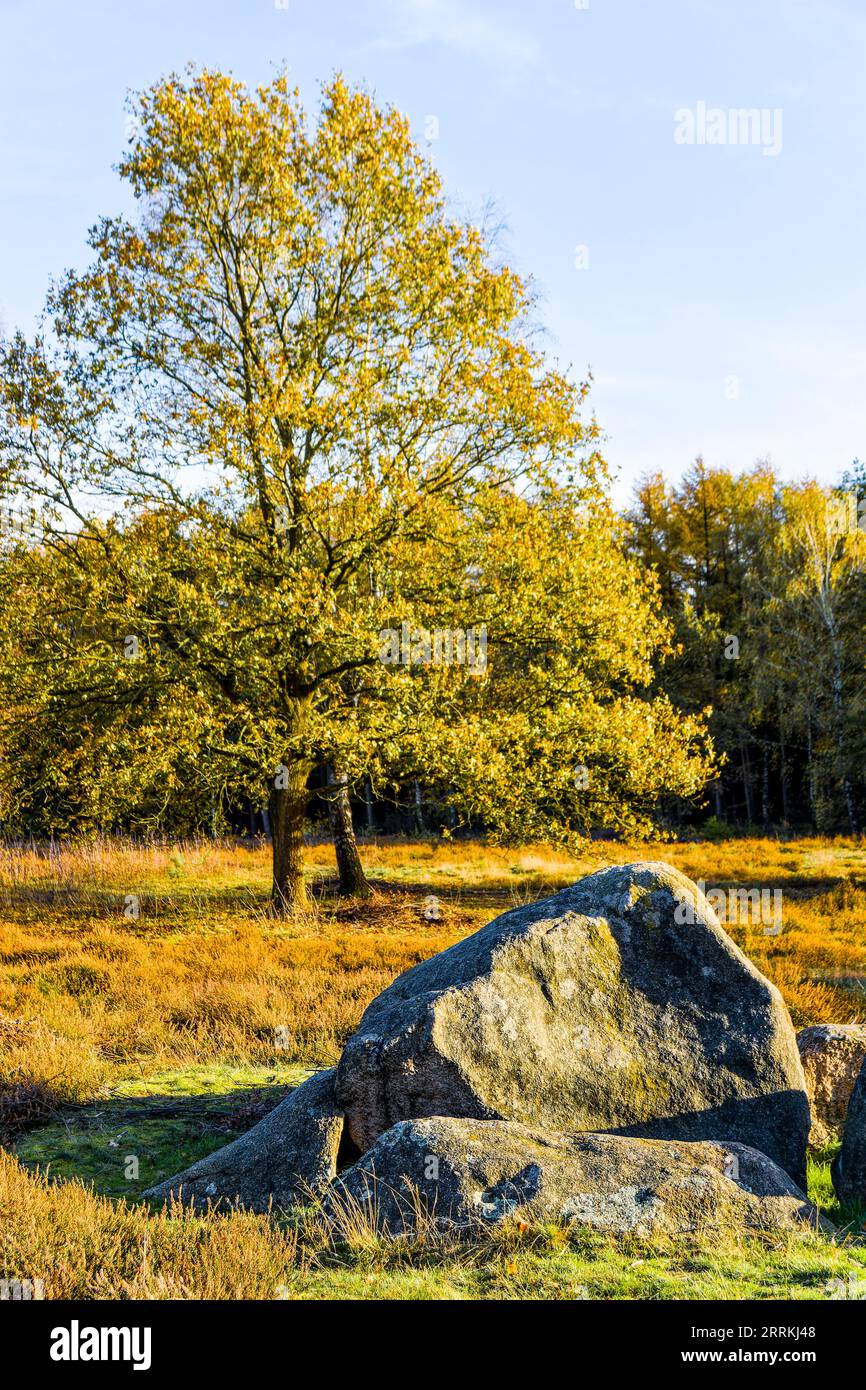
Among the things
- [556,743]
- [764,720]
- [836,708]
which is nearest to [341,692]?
[556,743]

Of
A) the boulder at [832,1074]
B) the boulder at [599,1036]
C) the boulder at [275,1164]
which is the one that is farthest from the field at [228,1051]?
the boulder at [599,1036]

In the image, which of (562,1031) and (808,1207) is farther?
(562,1031)

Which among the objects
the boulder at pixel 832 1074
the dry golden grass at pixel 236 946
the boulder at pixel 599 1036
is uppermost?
the boulder at pixel 599 1036

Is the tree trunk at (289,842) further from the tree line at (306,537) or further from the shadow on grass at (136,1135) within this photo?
the shadow on grass at (136,1135)

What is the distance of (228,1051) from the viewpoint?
10.2 m

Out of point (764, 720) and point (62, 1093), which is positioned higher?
point (764, 720)

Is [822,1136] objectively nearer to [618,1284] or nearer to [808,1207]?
[808,1207]

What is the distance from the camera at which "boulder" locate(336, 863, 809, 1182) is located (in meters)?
6.72

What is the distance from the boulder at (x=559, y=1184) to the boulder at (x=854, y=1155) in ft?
3.04

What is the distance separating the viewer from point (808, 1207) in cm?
588

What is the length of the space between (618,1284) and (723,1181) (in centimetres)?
136

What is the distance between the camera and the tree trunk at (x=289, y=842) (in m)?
18.2

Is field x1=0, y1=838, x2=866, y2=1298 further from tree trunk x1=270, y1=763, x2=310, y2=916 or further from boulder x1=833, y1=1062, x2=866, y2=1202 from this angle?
tree trunk x1=270, y1=763, x2=310, y2=916

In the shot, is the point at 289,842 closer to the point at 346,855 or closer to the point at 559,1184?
the point at 346,855
